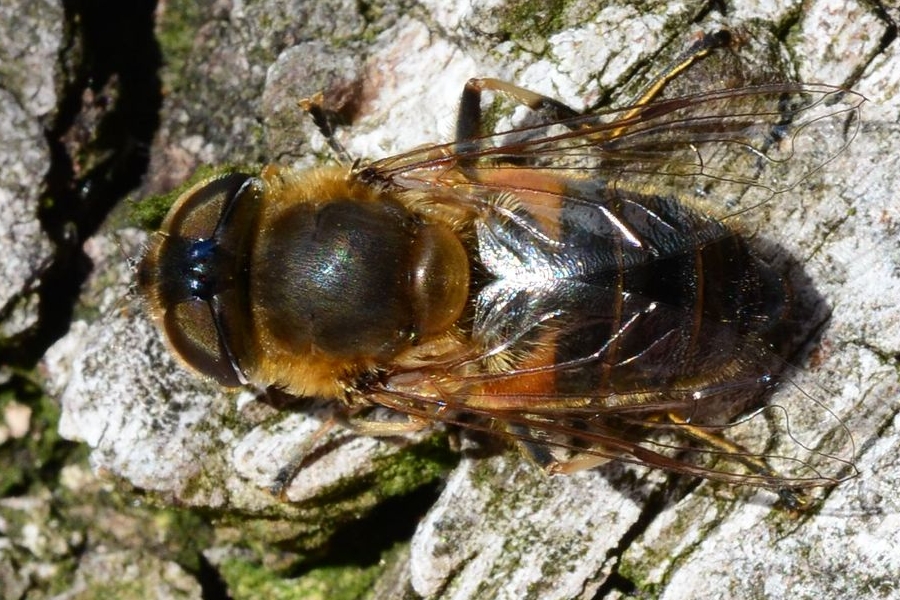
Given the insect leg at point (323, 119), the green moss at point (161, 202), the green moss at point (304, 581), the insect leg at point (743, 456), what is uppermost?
the insect leg at point (323, 119)

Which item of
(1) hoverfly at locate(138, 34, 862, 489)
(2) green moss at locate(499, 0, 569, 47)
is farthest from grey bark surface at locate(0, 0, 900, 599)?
(1) hoverfly at locate(138, 34, 862, 489)

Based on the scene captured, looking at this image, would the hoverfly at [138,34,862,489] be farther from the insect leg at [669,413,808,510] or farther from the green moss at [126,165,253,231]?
the green moss at [126,165,253,231]

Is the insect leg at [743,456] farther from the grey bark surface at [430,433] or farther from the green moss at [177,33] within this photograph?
the green moss at [177,33]

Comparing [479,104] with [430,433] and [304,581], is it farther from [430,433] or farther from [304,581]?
[304,581]

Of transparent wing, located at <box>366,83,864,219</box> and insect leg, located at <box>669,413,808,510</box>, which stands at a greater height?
transparent wing, located at <box>366,83,864,219</box>

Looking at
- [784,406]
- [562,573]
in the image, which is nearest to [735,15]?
[784,406]

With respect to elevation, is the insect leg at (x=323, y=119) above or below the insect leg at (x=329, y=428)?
above

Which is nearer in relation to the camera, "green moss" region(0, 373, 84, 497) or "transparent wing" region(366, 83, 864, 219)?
"transparent wing" region(366, 83, 864, 219)

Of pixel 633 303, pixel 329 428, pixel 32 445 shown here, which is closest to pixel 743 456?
pixel 633 303

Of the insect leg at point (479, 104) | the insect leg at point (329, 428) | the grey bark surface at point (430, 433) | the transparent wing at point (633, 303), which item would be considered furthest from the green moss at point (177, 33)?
the insect leg at point (329, 428)
